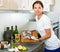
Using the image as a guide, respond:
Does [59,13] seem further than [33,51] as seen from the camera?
Yes

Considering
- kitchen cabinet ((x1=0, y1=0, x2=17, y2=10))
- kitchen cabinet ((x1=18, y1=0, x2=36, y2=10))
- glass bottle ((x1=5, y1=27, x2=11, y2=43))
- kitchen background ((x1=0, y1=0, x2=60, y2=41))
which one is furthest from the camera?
kitchen cabinet ((x1=18, y1=0, x2=36, y2=10))

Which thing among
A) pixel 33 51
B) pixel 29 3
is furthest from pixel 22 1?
pixel 33 51

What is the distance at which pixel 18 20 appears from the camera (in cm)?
320

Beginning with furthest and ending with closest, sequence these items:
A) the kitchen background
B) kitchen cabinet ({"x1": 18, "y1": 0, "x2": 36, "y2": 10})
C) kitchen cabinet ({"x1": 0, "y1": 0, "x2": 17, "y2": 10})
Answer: kitchen cabinet ({"x1": 18, "y1": 0, "x2": 36, "y2": 10}) < the kitchen background < kitchen cabinet ({"x1": 0, "y1": 0, "x2": 17, "y2": 10})

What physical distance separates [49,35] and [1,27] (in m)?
0.74

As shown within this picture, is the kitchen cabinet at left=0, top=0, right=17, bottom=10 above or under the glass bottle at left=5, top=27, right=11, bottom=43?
above

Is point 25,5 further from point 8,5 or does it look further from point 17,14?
point 8,5

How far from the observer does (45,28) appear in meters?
2.26

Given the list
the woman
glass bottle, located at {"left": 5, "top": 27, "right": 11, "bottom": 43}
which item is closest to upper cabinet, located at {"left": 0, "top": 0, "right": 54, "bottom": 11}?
the woman

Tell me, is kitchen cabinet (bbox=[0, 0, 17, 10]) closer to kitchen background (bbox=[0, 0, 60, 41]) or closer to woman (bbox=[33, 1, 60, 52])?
kitchen background (bbox=[0, 0, 60, 41])

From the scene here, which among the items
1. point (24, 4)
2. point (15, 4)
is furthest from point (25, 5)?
point (15, 4)

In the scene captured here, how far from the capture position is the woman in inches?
88.7

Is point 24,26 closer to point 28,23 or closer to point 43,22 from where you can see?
point 28,23

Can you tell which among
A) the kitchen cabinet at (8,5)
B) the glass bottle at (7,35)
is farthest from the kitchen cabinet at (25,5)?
the glass bottle at (7,35)
